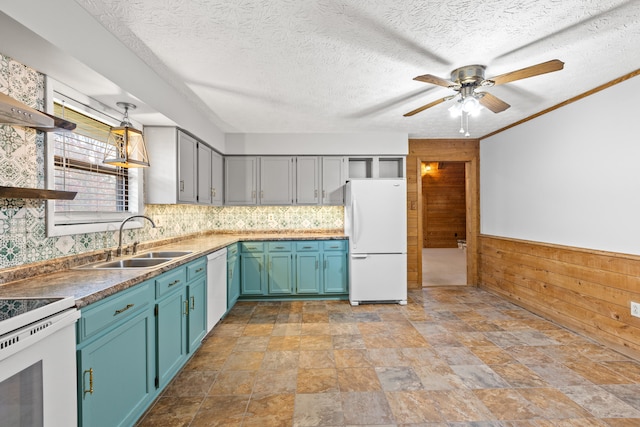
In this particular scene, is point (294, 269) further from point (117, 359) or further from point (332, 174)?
point (117, 359)

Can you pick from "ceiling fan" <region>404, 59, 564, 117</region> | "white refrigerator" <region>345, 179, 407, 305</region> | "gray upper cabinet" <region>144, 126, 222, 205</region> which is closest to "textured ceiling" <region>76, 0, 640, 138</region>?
"ceiling fan" <region>404, 59, 564, 117</region>

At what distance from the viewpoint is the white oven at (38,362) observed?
39.3 inches

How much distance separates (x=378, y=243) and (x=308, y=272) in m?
1.05

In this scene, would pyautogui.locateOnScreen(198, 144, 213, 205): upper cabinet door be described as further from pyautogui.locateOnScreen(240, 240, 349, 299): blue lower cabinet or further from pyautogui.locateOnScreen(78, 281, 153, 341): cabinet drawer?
pyautogui.locateOnScreen(78, 281, 153, 341): cabinet drawer

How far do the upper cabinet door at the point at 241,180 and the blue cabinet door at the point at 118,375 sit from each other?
271 cm

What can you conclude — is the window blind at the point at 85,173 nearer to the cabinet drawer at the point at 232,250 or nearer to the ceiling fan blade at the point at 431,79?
the cabinet drawer at the point at 232,250

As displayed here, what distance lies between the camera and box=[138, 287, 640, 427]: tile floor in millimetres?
1882

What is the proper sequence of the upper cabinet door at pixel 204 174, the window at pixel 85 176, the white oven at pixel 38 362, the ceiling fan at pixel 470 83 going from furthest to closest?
the upper cabinet door at pixel 204 174 < the ceiling fan at pixel 470 83 < the window at pixel 85 176 < the white oven at pixel 38 362

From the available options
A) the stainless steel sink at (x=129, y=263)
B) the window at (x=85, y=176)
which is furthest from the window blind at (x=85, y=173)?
the stainless steel sink at (x=129, y=263)

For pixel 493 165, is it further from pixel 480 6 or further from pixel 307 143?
pixel 480 6

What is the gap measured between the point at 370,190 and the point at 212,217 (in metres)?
2.49

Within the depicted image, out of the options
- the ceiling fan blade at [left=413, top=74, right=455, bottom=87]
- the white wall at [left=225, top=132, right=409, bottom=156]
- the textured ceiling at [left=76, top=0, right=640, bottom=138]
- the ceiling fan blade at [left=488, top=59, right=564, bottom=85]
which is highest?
the textured ceiling at [left=76, top=0, right=640, bottom=138]

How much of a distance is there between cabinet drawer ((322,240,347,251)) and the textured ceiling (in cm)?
187

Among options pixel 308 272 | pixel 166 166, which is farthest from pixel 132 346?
pixel 308 272
